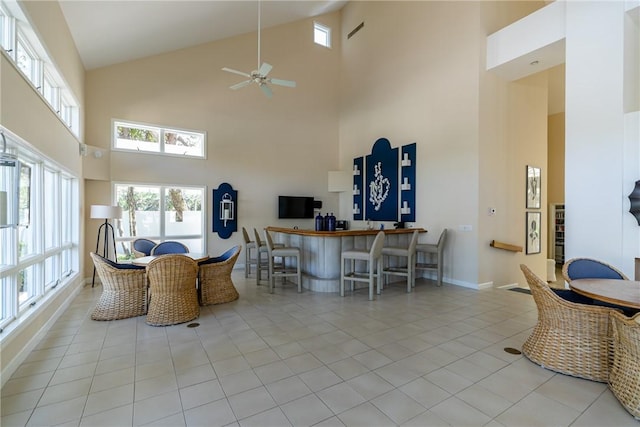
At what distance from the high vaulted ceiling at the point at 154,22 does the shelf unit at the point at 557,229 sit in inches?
365

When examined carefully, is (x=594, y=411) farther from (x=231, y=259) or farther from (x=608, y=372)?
(x=231, y=259)

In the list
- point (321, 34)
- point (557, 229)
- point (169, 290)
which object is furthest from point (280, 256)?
point (557, 229)

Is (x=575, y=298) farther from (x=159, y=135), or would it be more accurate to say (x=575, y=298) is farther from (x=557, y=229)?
(x=557, y=229)

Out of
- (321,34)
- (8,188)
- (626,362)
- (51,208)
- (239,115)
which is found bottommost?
Answer: (626,362)

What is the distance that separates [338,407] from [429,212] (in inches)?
186

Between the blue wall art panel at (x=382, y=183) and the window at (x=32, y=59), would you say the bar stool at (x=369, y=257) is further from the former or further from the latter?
the window at (x=32, y=59)

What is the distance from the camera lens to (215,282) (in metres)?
4.41

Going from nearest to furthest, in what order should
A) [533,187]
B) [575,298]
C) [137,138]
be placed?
[575,298]
[533,187]
[137,138]

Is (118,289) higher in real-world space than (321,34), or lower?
lower

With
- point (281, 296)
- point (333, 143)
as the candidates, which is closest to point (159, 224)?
point (281, 296)

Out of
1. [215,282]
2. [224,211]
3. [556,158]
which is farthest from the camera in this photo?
[556,158]

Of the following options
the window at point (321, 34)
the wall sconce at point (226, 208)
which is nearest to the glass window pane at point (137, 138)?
the wall sconce at point (226, 208)

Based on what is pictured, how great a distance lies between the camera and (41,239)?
3.48 metres

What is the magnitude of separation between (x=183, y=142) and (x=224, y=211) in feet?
5.81
